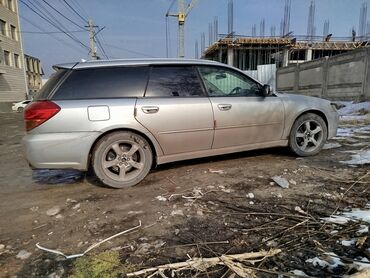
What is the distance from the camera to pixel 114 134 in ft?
12.2

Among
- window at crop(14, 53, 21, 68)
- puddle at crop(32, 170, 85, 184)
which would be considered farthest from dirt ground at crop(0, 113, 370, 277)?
window at crop(14, 53, 21, 68)

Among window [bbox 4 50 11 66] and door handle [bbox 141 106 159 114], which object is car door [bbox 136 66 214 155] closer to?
door handle [bbox 141 106 159 114]

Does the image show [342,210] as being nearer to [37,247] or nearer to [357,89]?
[37,247]

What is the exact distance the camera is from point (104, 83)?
12.3 ft

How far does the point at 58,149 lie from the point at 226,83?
2.58 meters

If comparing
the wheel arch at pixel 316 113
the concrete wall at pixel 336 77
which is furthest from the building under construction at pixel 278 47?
the wheel arch at pixel 316 113

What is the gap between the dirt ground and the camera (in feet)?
7.27

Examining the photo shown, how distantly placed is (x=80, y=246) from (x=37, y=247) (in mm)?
381

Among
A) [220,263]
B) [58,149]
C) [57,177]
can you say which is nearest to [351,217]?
[220,263]

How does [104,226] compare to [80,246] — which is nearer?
[80,246]

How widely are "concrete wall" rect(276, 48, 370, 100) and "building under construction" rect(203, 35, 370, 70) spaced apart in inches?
646

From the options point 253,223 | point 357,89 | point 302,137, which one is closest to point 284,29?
point 357,89

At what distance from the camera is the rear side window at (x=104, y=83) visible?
3629 mm

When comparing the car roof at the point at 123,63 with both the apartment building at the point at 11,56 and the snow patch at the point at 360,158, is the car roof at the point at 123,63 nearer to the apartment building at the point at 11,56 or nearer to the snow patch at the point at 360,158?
the snow patch at the point at 360,158
